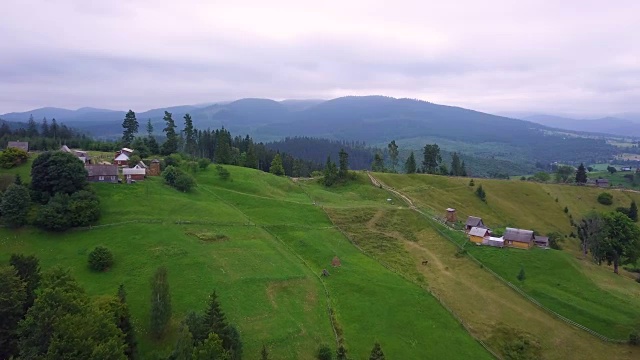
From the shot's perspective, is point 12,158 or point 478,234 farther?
point 12,158

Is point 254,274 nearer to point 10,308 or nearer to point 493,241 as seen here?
point 10,308

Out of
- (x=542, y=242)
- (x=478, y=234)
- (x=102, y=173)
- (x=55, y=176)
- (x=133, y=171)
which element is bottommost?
(x=542, y=242)

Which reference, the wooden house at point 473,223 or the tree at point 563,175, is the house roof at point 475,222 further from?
the tree at point 563,175

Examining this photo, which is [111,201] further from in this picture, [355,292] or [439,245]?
[439,245]

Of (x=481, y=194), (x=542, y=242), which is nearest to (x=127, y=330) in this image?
(x=542, y=242)

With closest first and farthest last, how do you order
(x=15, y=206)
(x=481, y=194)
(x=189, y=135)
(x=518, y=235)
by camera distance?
(x=15, y=206) < (x=518, y=235) < (x=481, y=194) < (x=189, y=135)

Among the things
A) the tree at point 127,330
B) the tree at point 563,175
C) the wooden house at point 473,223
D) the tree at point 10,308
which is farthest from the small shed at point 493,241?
the tree at point 563,175
